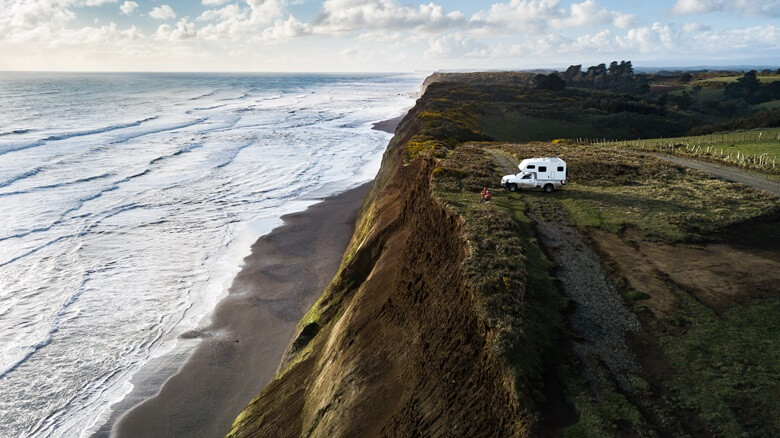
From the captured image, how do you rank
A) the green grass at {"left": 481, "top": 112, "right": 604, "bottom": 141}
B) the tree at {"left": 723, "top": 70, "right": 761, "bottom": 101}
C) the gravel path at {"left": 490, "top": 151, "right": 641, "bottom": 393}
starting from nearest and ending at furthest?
the gravel path at {"left": 490, "top": 151, "right": 641, "bottom": 393} < the green grass at {"left": 481, "top": 112, "right": 604, "bottom": 141} < the tree at {"left": 723, "top": 70, "right": 761, "bottom": 101}

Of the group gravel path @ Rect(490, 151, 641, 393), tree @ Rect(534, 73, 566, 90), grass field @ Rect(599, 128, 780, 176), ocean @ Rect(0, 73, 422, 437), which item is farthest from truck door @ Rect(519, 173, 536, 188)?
tree @ Rect(534, 73, 566, 90)

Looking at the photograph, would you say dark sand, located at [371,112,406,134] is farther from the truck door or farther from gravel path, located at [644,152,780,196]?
the truck door

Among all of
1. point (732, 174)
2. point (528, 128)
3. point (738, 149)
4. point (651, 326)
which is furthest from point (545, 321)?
point (528, 128)

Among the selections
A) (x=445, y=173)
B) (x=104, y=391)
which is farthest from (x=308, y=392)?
(x=445, y=173)

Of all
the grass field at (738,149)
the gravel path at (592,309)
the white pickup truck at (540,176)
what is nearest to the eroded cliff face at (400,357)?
the gravel path at (592,309)

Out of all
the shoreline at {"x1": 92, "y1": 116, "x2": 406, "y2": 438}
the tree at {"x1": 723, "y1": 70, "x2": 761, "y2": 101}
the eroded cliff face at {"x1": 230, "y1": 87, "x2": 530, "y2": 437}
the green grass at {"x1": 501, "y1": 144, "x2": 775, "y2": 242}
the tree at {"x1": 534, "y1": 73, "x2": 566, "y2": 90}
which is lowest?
the shoreline at {"x1": 92, "y1": 116, "x2": 406, "y2": 438}

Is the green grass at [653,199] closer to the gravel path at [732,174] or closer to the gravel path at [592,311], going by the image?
the gravel path at [732,174]
